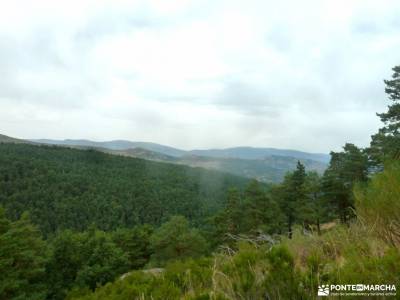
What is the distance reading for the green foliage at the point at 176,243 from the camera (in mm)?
26812

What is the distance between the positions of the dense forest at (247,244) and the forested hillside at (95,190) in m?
3.40

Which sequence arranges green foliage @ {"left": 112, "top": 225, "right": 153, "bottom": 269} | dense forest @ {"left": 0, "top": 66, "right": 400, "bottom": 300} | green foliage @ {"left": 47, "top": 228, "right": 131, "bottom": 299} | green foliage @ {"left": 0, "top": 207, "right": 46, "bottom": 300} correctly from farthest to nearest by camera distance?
green foliage @ {"left": 112, "top": 225, "right": 153, "bottom": 269} < green foliage @ {"left": 47, "top": 228, "right": 131, "bottom": 299} < green foliage @ {"left": 0, "top": 207, "right": 46, "bottom": 300} < dense forest @ {"left": 0, "top": 66, "right": 400, "bottom": 300}

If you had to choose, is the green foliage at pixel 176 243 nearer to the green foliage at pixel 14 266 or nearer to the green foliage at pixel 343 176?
the green foliage at pixel 14 266

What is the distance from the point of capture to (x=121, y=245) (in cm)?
3444

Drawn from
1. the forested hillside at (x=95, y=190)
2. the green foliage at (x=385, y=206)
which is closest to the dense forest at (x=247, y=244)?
the green foliage at (x=385, y=206)

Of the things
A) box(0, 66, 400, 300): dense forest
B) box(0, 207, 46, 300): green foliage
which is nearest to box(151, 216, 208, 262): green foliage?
box(0, 66, 400, 300): dense forest

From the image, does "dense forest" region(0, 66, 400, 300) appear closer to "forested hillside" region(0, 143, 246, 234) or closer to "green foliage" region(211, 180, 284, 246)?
"green foliage" region(211, 180, 284, 246)

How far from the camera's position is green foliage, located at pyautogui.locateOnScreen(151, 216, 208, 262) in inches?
1056

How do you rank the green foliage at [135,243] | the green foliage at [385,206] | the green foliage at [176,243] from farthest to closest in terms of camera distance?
the green foliage at [135,243] → the green foliage at [176,243] → the green foliage at [385,206]

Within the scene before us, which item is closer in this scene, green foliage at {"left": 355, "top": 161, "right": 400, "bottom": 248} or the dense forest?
the dense forest

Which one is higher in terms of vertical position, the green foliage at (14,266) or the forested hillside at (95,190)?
the green foliage at (14,266)

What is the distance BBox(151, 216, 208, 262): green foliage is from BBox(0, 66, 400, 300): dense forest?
10 centimetres

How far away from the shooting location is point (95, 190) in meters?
122

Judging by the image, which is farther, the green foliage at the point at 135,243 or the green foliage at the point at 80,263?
the green foliage at the point at 135,243
